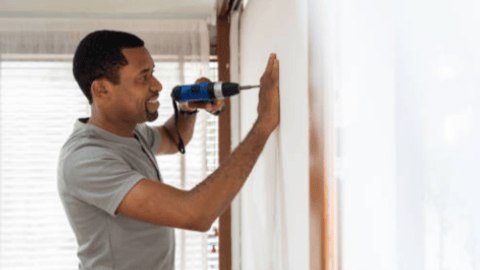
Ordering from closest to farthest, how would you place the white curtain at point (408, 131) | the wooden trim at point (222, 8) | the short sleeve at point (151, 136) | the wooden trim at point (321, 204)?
the white curtain at point (408, 131)
the wooden trim at point (321, 204)
the short sleeve at point (151, 136)
the wooden trim at point (222, 8)

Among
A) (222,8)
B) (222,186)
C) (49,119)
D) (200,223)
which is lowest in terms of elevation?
(200,223)

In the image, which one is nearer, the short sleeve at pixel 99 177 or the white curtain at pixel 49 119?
the short sleeve at pixel 99 177

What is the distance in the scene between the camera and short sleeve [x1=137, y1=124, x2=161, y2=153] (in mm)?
1971

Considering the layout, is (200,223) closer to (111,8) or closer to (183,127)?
(183,127)

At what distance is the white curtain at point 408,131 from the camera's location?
0.40 m

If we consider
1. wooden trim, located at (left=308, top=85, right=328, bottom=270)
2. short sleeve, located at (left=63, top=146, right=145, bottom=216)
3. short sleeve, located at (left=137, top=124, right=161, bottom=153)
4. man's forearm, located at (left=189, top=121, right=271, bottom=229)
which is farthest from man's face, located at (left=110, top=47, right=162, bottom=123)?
wooden trim, located at (left=308, top=85, right=328, bottom=270)

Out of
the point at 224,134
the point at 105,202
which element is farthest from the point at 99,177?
the point at 224,134

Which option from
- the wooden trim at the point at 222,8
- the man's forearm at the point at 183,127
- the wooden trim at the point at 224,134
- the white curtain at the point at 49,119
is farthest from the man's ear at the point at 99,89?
the white curtain at the point at 49,119

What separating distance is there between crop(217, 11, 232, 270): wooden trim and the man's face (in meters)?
0.84

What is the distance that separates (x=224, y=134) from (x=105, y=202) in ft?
4.01

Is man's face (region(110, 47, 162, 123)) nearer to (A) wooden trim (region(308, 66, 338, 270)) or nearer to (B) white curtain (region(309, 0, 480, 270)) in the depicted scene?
(A) wooden trim (region(308, 66, 338, 270))

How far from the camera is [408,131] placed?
50cm

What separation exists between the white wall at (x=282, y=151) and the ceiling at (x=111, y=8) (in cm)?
67

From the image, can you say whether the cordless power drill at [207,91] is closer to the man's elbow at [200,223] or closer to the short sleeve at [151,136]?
the short sleeve at [151,136]
